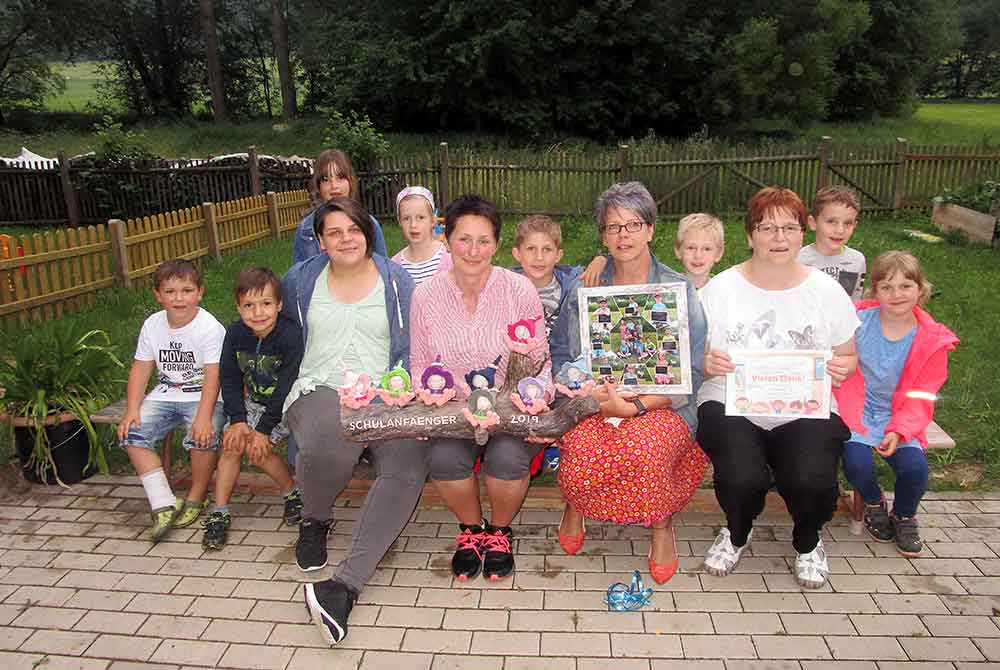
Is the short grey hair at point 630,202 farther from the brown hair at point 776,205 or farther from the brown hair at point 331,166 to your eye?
the brown hair at point 331,166

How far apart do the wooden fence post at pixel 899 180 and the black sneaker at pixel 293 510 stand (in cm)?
1480

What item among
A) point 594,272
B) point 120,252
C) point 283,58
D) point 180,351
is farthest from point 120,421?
point 283,58

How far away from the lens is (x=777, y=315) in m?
3.62

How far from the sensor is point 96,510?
4406 millimetres

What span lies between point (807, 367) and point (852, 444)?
57 cm

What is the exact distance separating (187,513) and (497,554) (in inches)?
74.5

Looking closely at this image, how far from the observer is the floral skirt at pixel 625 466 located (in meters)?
3.45

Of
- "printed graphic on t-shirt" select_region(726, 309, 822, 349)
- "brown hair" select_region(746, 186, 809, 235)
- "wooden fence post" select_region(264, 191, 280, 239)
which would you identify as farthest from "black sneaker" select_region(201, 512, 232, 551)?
"wooden fence post" select_region(264, 191, 280, 239)

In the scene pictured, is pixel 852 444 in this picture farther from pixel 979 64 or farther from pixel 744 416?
pixel 979 64

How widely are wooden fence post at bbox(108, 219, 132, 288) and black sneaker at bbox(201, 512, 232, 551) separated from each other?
6.39m

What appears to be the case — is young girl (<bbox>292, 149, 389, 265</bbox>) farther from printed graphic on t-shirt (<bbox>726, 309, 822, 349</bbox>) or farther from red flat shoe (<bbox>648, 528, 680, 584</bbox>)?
red flat shoe (<bbox>648, 528, 680, 584</bbox>)

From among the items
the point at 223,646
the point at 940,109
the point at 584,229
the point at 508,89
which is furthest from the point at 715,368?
the point at 940,109

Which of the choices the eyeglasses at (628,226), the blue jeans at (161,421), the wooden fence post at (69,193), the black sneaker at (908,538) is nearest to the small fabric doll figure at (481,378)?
the eyeglasses at (628,226)

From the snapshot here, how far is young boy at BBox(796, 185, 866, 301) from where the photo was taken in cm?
464
